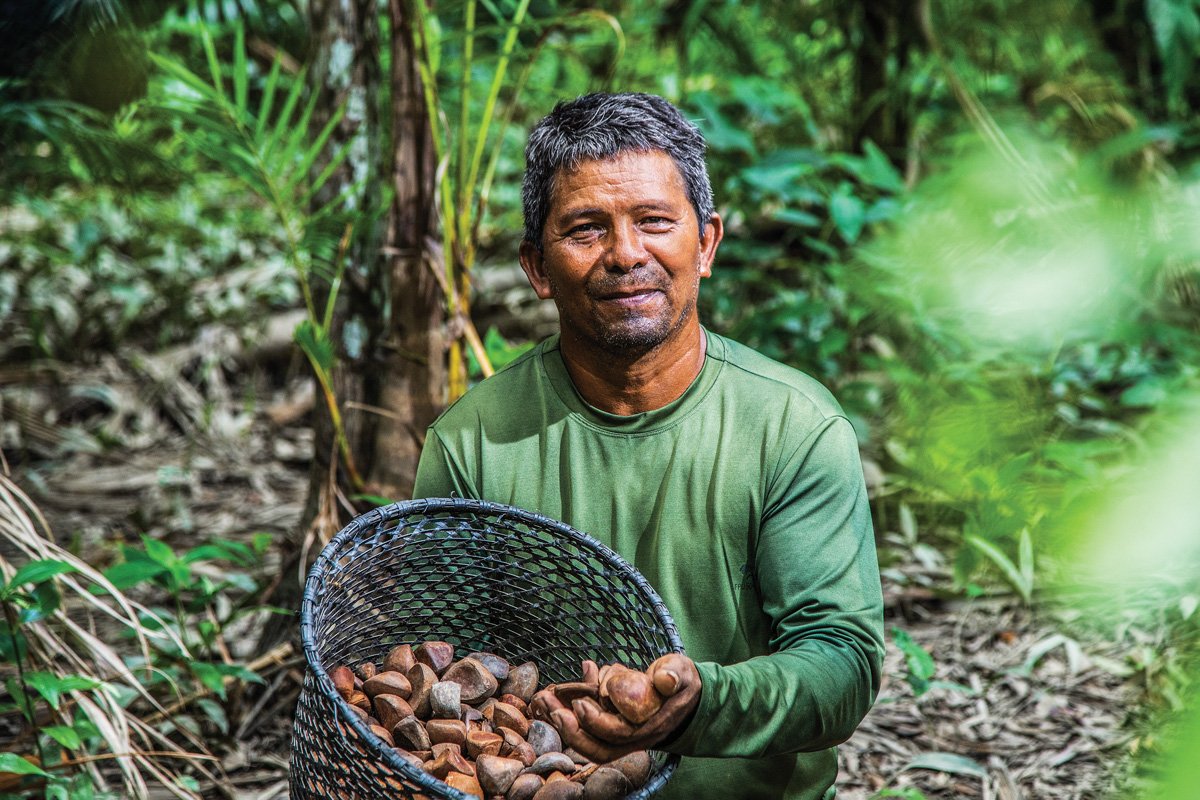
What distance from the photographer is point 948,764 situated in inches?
76.4

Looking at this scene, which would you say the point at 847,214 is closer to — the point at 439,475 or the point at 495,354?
the point at 495,354

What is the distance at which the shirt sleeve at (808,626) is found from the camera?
3.73 feet

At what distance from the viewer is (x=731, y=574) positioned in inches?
55.7

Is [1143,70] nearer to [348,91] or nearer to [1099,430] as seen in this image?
[1099,430]

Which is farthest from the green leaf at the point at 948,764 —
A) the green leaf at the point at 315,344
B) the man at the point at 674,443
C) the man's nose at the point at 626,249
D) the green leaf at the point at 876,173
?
the green leaf at the point at 876,173

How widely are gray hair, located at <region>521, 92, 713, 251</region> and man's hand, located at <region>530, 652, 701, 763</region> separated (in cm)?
66

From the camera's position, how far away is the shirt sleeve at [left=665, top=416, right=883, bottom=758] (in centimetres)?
114

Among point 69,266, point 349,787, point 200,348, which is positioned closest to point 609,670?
point 349,787

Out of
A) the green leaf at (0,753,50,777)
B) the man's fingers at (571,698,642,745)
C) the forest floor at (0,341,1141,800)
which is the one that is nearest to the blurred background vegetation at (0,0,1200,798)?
the forest floor at (0,341,1141,800)

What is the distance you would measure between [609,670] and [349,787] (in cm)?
29

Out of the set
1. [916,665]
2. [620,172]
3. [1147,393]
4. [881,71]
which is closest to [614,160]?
[620,172]

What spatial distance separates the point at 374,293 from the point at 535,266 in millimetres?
667

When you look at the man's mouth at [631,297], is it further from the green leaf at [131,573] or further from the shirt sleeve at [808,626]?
the green leaf at [131,573]

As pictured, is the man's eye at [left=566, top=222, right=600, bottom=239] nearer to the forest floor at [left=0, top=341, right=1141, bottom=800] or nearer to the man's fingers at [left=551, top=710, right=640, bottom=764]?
the man's fingers at [left=551, top=710, right=640, bottom=764]
